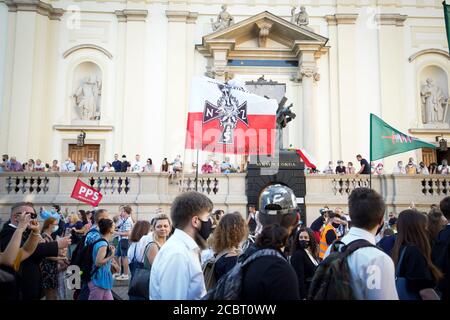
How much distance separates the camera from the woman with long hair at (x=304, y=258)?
15.4ft

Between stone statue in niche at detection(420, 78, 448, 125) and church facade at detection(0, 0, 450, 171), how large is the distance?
0.19 feet

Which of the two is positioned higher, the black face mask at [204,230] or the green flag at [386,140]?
the green flag at [386,140]

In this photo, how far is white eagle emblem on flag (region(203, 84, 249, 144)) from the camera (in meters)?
9.12

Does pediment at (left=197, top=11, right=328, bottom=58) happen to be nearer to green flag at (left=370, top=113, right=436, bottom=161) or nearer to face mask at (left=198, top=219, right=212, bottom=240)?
green flag at (left=370, top=113, right=436, bottom=161)

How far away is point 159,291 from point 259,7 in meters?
22.8

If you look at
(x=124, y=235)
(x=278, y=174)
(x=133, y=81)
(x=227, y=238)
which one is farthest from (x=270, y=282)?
(x=133, y=81)

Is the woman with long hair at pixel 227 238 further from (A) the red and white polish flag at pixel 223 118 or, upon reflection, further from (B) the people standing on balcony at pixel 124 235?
(B) the people standing on balcony at pixel 124 235

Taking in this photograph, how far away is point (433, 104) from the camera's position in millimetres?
22938

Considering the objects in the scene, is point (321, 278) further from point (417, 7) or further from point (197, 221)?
point (417, 7)

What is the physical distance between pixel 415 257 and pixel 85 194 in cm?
920

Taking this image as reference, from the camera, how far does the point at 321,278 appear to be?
8.44 feet

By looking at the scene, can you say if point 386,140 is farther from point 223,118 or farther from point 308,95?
point 308,95

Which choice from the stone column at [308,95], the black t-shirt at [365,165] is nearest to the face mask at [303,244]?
the black t-shirt at [365,165]

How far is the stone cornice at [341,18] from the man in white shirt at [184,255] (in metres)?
22.5
